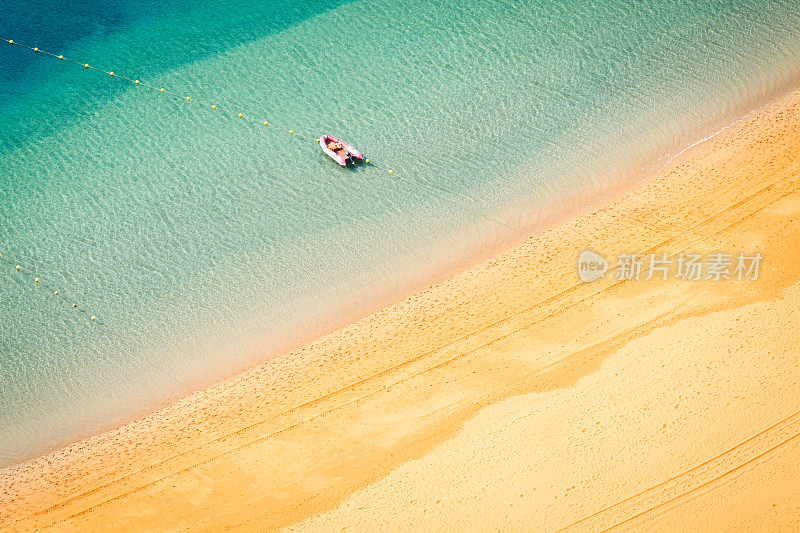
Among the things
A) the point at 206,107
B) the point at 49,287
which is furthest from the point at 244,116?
the point at 49,287

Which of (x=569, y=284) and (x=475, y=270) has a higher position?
(x=475, y=270)

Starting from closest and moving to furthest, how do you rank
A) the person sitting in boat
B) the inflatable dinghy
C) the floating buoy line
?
the floating buoy line
the inflatable dinghy
the person sitting in boat

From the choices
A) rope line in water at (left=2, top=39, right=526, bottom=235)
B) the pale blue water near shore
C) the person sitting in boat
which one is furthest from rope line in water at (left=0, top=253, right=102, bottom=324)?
the person sitting in boat

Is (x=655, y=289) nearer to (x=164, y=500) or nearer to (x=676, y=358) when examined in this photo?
(x=676, y=358)

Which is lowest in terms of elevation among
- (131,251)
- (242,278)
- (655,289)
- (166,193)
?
(655,289)

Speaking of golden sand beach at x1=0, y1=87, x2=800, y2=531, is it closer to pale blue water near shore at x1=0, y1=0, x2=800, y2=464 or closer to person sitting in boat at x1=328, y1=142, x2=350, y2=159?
pale blue water near shore at x1=0, y1=0, x2=800, y2=464

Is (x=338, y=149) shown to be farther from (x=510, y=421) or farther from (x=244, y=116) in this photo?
(x=510, y=421)

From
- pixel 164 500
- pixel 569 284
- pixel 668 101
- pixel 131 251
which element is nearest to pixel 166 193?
pixel 131 251
